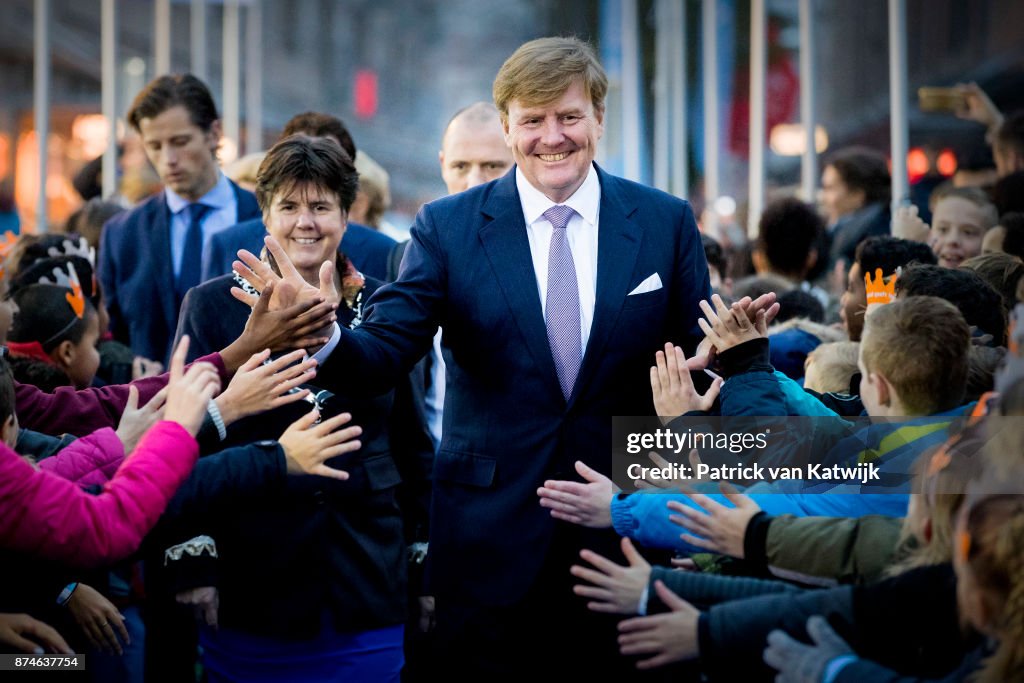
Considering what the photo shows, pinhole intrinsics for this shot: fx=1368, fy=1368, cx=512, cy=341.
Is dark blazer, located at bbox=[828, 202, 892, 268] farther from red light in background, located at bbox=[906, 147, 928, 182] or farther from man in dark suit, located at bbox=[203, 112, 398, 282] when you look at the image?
red light in background, located at bbox=[906, 147, 928, 182]

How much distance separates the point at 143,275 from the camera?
20.3 ft

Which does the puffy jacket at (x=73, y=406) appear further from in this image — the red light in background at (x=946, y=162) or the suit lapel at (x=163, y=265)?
the red light in background at (x=946, y=162)

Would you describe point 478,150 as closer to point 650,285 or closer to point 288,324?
point 650,285

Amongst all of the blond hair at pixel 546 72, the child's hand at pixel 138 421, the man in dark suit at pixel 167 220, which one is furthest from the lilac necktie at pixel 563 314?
the man in dark suit at pixel 167 220

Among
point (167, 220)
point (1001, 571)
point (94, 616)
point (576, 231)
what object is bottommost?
point (94, 616)

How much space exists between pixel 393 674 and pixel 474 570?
683mm

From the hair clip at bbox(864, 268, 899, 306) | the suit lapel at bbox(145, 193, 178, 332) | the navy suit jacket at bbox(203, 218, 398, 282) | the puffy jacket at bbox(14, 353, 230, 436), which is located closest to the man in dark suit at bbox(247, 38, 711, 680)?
the hair clip at bbox(864, 268, 899, 306)

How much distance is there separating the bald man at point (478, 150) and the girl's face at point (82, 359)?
1.53 meters

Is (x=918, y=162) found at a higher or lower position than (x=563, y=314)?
higher

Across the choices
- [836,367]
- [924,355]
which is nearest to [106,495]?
[924,355]

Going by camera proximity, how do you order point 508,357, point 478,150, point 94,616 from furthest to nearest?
point 478,150, point 94,616, point 508,357

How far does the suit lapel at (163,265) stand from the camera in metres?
6.18

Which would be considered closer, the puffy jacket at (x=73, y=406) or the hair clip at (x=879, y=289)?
the puffy jacket at (x=73, y=406)

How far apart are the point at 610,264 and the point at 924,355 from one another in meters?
0.96
